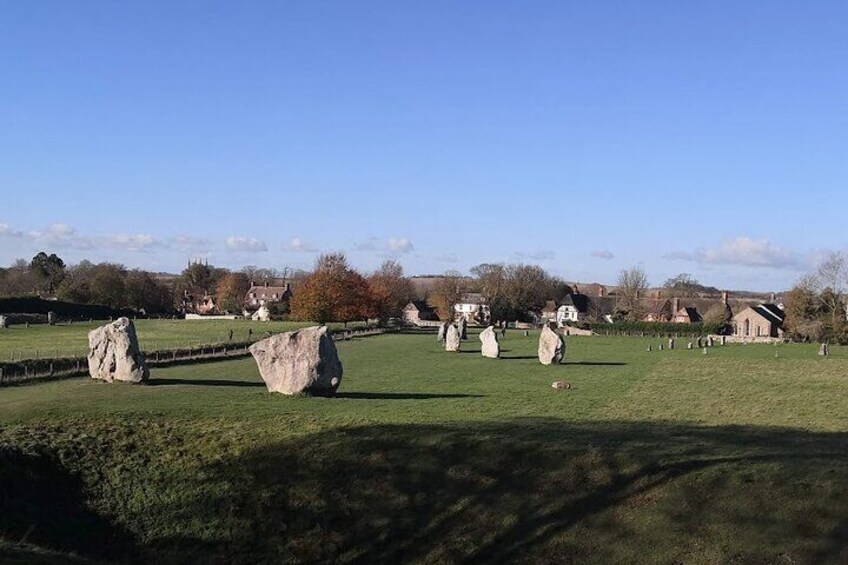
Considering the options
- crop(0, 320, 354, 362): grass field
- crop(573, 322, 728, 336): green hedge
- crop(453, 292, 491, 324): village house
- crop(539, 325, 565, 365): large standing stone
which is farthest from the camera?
crop(453, 292, 491, 324): village house

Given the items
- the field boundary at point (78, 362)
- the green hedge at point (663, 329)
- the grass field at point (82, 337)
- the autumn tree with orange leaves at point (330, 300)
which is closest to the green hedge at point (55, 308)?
the grass field at point (82, 337)

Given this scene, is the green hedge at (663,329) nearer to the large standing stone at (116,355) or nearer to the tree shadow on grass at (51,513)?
the large standing stone at (116,355)

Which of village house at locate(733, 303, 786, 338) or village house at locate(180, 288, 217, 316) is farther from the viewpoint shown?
village house at locate(180, 288, 217, 316)

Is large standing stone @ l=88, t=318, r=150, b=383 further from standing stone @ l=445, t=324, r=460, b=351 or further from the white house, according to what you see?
the white house

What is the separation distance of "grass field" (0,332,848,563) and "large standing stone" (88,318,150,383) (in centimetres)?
459

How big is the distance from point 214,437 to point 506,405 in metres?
10.9

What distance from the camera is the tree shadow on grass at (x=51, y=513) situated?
17.1m

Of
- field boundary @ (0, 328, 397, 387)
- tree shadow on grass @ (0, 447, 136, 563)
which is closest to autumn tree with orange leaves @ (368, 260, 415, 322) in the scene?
field boundary @ (0, 328, 397, 387)

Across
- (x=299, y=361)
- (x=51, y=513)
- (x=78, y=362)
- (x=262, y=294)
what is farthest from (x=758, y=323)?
(x=51, y=513)

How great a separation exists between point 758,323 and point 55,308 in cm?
9237

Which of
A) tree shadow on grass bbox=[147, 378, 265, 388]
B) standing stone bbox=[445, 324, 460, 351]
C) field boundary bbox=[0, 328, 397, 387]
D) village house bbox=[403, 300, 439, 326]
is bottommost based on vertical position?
tree shadow on grass bbox=[147, 378, 265, 388]

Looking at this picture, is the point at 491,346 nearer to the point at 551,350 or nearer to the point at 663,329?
the point at 551,350

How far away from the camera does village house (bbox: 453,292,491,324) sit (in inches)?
5422

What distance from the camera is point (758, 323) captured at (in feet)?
353
